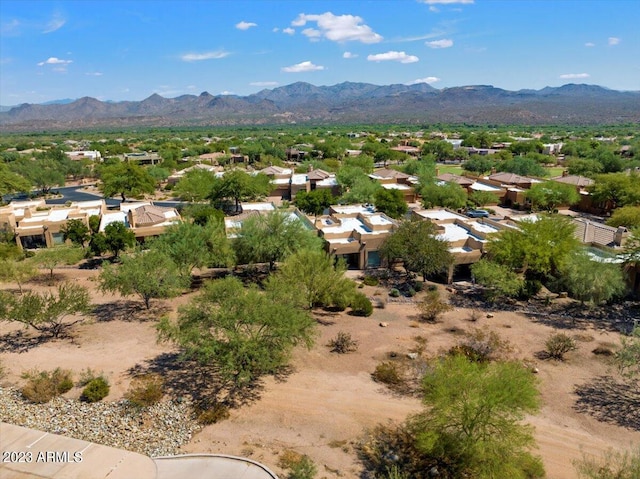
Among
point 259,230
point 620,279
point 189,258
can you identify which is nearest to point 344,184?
point 259,230

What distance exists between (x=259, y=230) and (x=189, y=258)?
21.8ft

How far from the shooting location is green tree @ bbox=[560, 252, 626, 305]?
106 ft

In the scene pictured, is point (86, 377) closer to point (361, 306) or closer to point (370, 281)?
point (361, 306)

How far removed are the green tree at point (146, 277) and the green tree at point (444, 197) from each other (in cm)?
4121

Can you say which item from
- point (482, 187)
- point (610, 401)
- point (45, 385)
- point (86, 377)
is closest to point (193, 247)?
point (86, 377)

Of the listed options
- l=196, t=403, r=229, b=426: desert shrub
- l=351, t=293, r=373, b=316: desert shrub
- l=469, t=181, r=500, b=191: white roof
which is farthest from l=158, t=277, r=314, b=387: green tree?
l=469, t=181, r=500, b=191: white roof

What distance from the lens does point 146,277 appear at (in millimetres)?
31938

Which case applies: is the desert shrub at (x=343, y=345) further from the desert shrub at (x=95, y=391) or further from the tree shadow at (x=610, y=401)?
the desert shrub at (x=95, y=391)

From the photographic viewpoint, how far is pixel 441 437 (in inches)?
708

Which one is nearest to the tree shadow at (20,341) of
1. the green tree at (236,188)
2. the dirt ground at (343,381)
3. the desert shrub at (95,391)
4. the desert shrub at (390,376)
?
the dirt ground at (343,381)

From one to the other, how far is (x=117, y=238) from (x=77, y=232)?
7.32 metres

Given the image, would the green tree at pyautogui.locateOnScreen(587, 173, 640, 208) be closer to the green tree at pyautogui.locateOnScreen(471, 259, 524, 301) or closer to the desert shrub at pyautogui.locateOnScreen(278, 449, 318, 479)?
the green tree at pyautogui.locateOnScreen(471, 259, 524, 301)

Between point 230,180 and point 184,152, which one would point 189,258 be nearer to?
point 230,180

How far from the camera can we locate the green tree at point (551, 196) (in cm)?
6456
